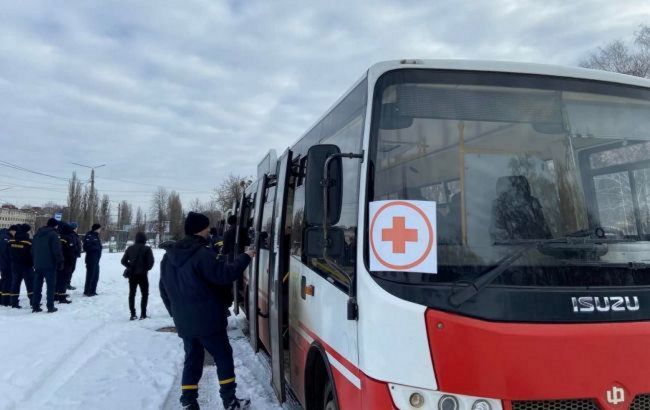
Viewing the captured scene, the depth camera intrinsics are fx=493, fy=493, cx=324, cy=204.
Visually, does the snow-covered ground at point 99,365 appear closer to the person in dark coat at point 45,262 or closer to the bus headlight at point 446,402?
the person in dark coat at point 45,262

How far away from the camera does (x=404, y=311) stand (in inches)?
98.7

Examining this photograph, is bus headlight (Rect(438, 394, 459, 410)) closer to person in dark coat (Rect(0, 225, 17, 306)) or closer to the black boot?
the black boot

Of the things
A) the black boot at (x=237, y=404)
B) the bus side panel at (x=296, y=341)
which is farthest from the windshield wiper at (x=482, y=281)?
the black boot at (x=237, y=404)

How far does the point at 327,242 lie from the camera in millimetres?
3025

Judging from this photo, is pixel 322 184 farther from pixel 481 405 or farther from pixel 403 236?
pixel 481 405

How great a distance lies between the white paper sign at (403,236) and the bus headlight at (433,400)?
1.96 ft

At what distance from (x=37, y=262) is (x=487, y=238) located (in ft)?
34.0

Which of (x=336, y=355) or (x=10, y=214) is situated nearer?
(x=336, y=355)

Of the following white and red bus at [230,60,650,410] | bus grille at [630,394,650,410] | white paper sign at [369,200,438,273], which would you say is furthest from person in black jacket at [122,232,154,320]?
bus grille at [630,394,650,410]

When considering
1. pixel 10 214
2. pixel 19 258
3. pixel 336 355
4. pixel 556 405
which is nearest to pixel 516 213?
pixel 556 405

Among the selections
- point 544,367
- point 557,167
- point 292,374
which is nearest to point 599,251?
point 557,167

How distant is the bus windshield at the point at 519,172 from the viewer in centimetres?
262

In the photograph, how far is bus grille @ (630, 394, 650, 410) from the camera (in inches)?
97.5

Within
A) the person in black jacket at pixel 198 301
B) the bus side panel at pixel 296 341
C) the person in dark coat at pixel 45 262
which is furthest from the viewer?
the person in dark coat at pixel 45 262
